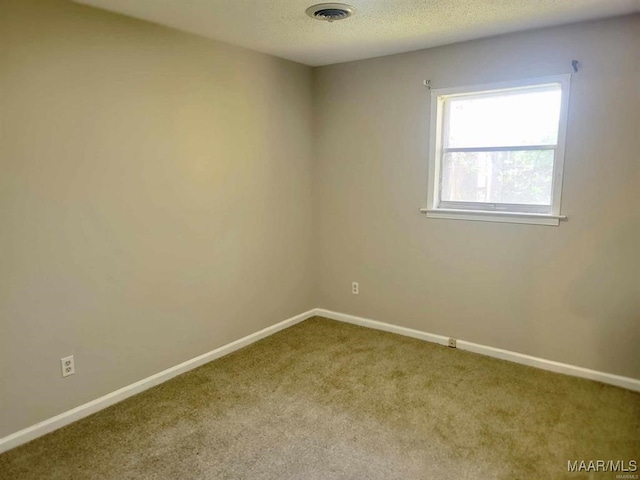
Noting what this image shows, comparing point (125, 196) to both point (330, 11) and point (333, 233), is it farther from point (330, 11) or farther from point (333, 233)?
point (333, 233)

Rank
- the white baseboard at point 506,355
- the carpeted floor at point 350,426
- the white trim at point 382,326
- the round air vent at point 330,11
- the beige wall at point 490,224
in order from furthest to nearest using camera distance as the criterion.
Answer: the white trim at point 382,326 → the white baseboard at point 506,355 → the beige wall at point 490,224 → the round air vent at point 330,11 → the carpeted floor at point 350,426

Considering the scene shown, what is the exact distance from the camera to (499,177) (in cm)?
324

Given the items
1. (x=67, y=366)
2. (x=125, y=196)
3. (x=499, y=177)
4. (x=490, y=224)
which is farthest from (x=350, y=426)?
(x=499, y=177)

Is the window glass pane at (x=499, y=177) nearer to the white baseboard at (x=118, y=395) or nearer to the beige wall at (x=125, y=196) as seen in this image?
the beige wall at (x=125, y=196)

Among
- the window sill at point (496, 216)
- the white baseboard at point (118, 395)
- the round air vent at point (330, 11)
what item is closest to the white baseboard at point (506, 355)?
the white baseboard at point (118, 395)

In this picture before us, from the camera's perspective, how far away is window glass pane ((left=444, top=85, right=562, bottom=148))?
301cm

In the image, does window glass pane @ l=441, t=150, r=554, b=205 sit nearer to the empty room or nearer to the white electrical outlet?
the empty room

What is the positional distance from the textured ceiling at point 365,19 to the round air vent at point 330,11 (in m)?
0.05

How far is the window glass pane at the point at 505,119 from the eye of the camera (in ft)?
9.86

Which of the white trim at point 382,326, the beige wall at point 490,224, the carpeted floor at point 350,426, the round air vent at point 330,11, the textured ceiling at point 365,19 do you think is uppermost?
the textured ceiling at point 365,19

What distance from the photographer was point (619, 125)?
2.71 metres

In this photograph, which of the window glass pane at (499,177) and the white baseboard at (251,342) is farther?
the window glass pane at (499,177)

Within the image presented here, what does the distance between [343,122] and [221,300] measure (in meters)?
1.86

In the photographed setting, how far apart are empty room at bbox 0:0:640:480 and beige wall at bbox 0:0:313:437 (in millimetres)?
15
